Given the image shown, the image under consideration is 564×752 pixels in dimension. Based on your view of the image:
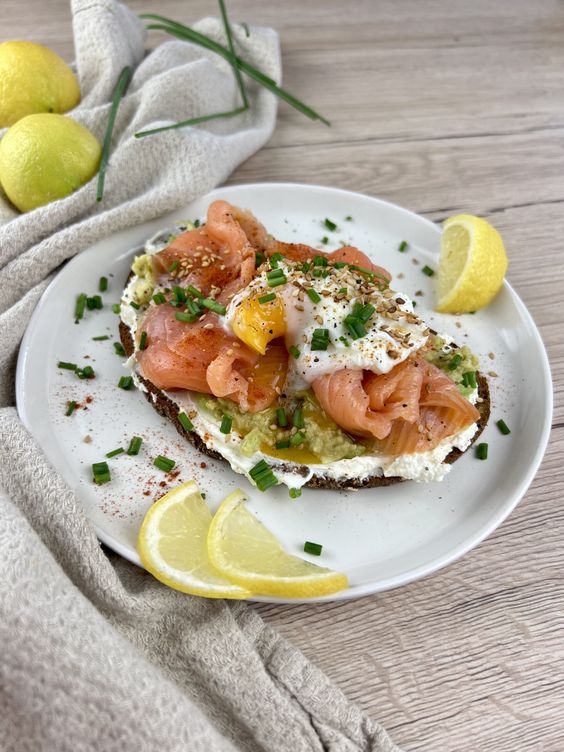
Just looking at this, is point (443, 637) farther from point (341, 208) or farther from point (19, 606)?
point (341, 208)

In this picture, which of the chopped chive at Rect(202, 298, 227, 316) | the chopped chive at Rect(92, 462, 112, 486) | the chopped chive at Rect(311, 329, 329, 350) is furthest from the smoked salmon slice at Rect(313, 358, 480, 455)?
the chopped chive at Rect(92, 462, 112, 486)

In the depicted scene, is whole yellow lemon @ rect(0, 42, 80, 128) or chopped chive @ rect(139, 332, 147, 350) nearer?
chopped chive @ rect(139, 332, 147, 350)

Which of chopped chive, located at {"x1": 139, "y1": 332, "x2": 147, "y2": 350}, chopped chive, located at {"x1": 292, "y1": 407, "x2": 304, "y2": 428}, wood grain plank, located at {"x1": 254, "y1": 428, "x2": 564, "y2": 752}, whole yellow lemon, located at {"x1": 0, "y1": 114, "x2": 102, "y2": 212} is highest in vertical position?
whole yellow lemon, located at {"x1": 0, "y1": 114, "x2": 102, "y2": 212}

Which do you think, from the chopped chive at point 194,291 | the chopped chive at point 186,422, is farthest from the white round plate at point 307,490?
the chopped chive at point 194,291

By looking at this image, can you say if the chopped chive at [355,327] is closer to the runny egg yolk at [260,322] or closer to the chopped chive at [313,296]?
the chopped chive at [313,296]

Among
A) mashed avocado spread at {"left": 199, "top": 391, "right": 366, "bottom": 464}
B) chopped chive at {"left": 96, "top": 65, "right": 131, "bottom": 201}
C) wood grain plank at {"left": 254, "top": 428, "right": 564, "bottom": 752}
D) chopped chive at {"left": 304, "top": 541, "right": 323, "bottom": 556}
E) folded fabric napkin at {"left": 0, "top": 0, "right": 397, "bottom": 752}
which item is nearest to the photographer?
folded fabric napkin at {"left": 0, "top": 0, "right": 397, "bottom": 752}

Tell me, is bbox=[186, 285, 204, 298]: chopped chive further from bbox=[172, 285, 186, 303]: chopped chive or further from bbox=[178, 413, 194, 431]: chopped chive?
bbox=[178, 413, 194, 431]: chopped chive

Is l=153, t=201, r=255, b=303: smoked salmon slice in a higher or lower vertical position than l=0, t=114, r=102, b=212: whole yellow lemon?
lower

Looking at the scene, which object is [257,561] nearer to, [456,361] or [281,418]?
[281,418]

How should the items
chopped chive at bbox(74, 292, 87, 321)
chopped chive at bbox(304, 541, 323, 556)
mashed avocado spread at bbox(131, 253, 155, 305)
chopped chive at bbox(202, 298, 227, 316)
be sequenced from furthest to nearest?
chopped chive at bbox(74, 292, 87, 321) → mashed avocado spread at bbox(131, 253, 155, 305) → chopped chive at bbox(202, 298, 227, 316) → chopped chive at bbox(304, 541, 323, 556)

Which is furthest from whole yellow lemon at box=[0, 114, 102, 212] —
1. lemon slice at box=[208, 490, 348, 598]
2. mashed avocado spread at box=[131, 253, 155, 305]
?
lemon slice at box=[208, 490, 348, 598]
